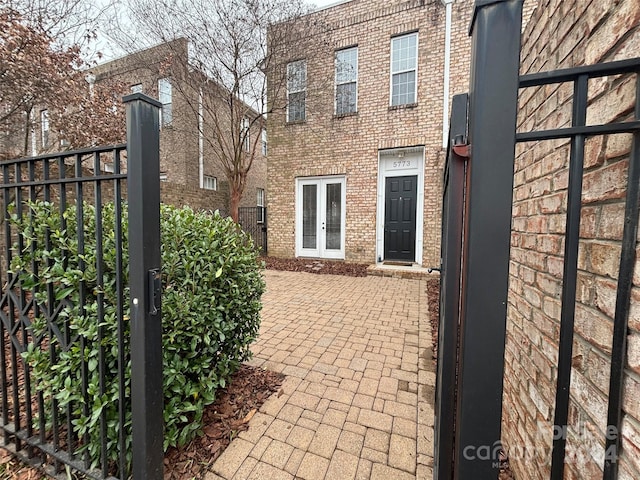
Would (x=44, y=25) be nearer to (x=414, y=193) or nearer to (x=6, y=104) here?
(x=6, y=104)

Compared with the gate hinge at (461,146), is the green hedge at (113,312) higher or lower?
lower

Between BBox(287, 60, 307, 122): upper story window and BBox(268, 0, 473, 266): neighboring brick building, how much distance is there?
1.1 inches

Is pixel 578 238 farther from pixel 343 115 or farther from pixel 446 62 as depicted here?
pixel 343 115

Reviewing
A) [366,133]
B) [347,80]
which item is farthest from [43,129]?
[366,133]

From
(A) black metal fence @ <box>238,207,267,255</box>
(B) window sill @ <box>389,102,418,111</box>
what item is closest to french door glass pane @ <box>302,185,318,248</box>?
(A) black metal fence @ <box>238,207,267,255</box>

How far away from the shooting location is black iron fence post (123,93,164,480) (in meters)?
1.16

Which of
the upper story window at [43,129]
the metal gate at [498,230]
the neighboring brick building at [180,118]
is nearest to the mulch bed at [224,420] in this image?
the metal gate at [498,230]

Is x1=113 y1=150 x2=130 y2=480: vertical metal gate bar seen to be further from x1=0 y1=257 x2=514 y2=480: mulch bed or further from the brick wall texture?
the brick wall texture

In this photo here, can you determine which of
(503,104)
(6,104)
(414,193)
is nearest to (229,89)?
(6,104)

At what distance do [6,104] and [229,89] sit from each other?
14.6ft

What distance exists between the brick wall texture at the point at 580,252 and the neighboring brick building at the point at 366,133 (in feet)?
16.9

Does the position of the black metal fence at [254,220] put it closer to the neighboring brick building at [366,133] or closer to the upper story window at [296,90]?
the neighboring brick building at [366,133]

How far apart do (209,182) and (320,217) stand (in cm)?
625

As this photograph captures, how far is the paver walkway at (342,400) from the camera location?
1.61 m
